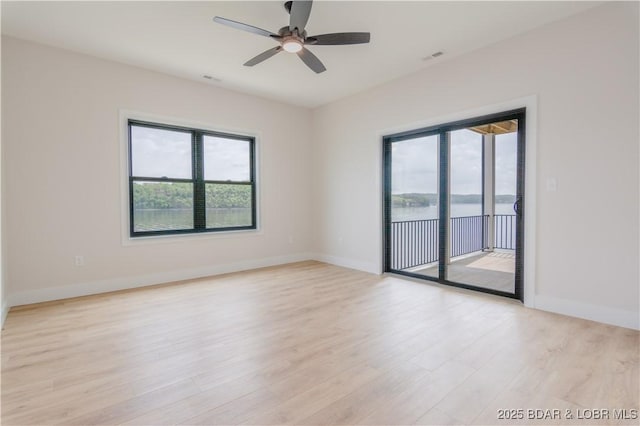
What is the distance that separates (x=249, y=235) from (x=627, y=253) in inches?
186

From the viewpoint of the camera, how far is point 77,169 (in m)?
3.76

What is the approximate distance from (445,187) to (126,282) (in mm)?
4474

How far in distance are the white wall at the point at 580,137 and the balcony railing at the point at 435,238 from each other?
204cm

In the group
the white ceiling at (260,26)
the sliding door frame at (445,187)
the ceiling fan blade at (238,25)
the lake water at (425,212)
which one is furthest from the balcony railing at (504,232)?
the ceiling fan blade at (238,25)

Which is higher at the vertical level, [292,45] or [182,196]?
[292,45]

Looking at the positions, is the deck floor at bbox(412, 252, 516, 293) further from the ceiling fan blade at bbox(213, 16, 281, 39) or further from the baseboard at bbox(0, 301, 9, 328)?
the baseboard at bbox(0, 301, 9, 328)

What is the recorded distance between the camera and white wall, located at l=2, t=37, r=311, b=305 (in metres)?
3.42

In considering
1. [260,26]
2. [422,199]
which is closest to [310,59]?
[260,26]

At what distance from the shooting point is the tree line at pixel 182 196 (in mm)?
4332

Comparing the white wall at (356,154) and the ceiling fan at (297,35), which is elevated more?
the ceiling fan at (297,35)

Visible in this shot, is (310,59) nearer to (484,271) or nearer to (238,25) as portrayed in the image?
(238,25)

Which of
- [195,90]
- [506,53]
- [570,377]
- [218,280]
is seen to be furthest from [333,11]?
[218,280]

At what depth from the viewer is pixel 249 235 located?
209 inches

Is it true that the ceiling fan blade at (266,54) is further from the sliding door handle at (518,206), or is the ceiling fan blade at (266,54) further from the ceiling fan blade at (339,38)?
the sliding door handle at (518,206)
